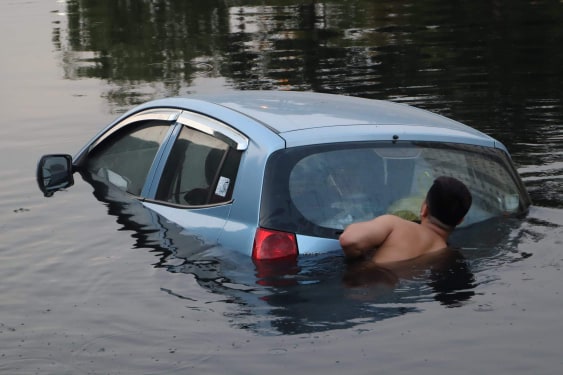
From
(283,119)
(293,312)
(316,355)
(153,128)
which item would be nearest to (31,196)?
(153,128)

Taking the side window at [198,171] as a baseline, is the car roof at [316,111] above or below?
above

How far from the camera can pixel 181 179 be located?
901cm

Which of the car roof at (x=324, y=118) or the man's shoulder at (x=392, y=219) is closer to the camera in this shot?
the man's shoulder at (x=392, y=219)

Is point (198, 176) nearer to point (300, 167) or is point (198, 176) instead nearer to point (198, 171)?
point (198, 171)

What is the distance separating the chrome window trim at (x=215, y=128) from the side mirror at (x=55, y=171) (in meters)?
1.71

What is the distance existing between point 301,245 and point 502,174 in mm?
1629

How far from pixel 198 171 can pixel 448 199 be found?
5.80 ft

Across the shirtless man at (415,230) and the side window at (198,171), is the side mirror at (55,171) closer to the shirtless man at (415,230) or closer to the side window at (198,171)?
the side window at (198,171)

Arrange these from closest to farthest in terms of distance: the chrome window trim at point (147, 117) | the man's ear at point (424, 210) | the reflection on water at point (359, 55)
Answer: the man's ear at point (424, 210)
the chrome window trim at point (147, 117)
the reflection on water at point (359, 55)

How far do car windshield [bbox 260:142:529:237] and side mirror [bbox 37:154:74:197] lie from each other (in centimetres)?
315

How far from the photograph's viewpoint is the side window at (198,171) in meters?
8.39

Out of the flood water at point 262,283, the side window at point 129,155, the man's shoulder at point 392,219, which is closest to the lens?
the flood water at point 262,283

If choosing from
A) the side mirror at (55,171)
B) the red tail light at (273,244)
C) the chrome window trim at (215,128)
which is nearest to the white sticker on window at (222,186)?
the chrome window trim at (215,128)

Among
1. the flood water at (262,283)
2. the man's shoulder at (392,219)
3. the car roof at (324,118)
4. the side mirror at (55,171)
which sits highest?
the car roof at (324,118)
